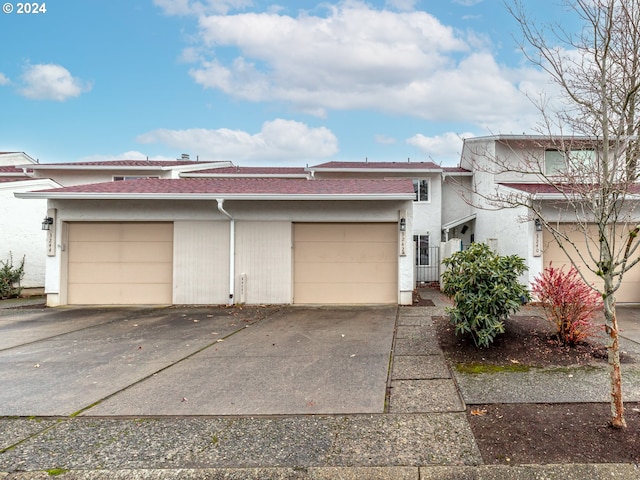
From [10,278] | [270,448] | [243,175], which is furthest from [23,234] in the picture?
[270,448]

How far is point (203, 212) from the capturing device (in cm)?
977

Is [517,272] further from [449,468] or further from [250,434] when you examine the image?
[250,434]

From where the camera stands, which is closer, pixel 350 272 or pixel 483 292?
pixel 483 292

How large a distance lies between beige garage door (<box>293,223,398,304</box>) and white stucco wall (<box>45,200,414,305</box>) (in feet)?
0.99

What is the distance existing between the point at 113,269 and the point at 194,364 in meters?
6.50

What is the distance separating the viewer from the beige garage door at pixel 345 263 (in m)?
9.69

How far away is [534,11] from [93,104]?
14.4 metres

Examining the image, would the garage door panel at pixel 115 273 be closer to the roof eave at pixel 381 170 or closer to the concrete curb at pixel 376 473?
the concrete curb at pixel 376 473

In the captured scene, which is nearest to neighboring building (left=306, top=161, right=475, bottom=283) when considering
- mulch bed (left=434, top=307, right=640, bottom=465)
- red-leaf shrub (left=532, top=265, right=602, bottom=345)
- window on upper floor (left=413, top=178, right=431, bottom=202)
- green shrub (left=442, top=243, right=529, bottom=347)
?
window on upper floor (left=413, top=178, right=431, bottom=202)

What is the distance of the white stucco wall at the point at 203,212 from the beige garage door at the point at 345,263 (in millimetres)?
303

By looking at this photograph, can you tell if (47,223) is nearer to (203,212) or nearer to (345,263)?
(203,212)

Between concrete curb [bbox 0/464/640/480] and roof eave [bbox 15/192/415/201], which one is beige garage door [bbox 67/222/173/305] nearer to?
roof eave [bbox 15/192/415/201]

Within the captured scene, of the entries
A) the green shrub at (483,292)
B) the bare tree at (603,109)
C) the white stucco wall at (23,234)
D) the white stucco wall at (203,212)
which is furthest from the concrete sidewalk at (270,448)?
the white stucco wall at (23,234)

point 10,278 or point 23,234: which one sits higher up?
point 23,234
